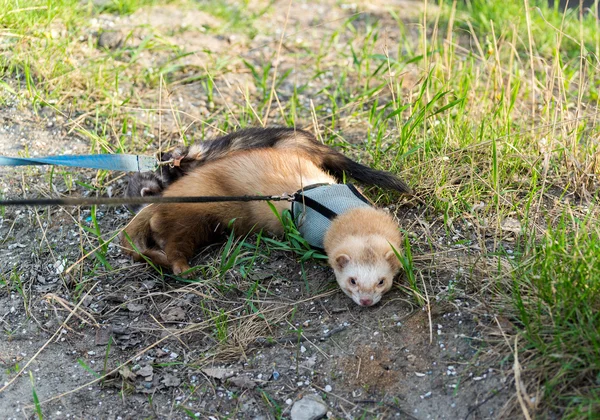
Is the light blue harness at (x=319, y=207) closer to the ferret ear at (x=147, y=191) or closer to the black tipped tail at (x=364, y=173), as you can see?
the black tipped tail at (x=364, y=173)

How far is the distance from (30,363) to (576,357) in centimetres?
245

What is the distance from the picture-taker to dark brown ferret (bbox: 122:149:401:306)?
405 centimetres

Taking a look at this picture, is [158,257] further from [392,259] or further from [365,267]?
[392,259]

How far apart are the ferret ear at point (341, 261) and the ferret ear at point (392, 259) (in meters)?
0.20

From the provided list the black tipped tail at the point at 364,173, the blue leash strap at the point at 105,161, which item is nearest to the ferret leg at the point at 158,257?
the blue leash strap at the point at 105,161

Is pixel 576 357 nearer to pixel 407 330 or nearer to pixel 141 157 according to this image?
pixel 407 330

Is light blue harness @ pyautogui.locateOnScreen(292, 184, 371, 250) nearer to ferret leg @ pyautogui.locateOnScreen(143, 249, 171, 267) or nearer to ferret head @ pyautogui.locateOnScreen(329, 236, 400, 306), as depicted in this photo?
ferret head @ pyautogui.locateOnScreen(329, 236, 400, 306)

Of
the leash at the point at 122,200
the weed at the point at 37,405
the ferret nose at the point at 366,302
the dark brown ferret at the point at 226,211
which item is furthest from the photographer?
the dark brown ferret at the point at 226,211

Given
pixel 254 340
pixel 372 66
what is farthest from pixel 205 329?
pixel 372 66

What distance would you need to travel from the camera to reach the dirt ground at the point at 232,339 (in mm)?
3184

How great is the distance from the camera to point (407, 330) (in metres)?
3.43

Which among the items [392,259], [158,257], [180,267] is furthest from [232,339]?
[392,259]

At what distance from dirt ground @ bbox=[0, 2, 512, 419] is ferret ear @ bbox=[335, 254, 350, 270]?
15 centimetres

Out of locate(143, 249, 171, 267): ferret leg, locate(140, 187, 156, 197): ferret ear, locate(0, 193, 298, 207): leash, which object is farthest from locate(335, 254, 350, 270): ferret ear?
locate(140, 187, 156, 197): ferret ear
